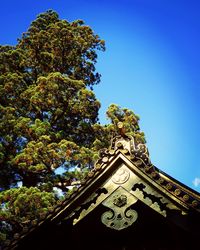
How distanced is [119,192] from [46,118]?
9.93 meters

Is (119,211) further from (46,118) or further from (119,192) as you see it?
(46,118)

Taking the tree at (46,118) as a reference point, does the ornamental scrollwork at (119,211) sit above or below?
below

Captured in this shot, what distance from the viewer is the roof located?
4.95 metres

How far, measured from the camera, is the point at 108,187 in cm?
531

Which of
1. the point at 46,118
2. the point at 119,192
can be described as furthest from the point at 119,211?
Answer: the point at 46,118

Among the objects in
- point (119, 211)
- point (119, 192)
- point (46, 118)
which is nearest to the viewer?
point (119, 211)

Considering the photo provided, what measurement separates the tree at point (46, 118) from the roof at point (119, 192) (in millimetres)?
4942

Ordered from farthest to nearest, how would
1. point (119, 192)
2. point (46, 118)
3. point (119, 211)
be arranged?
1. point (46, 118)
2. point (119, 192)
3. point (119, 211)

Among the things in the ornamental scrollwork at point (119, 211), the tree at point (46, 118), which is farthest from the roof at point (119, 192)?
the tree at point (46, 118)

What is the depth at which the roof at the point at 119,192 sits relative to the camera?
495 centimetres

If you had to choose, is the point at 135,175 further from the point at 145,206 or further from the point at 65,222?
the point at 65,222

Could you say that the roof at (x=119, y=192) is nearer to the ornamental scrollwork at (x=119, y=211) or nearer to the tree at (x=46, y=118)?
the ornamental scrollwork at (x=119, y=211)

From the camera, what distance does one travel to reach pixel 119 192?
207 inches

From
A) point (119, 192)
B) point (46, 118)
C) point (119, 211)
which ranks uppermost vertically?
point (46, 118)
